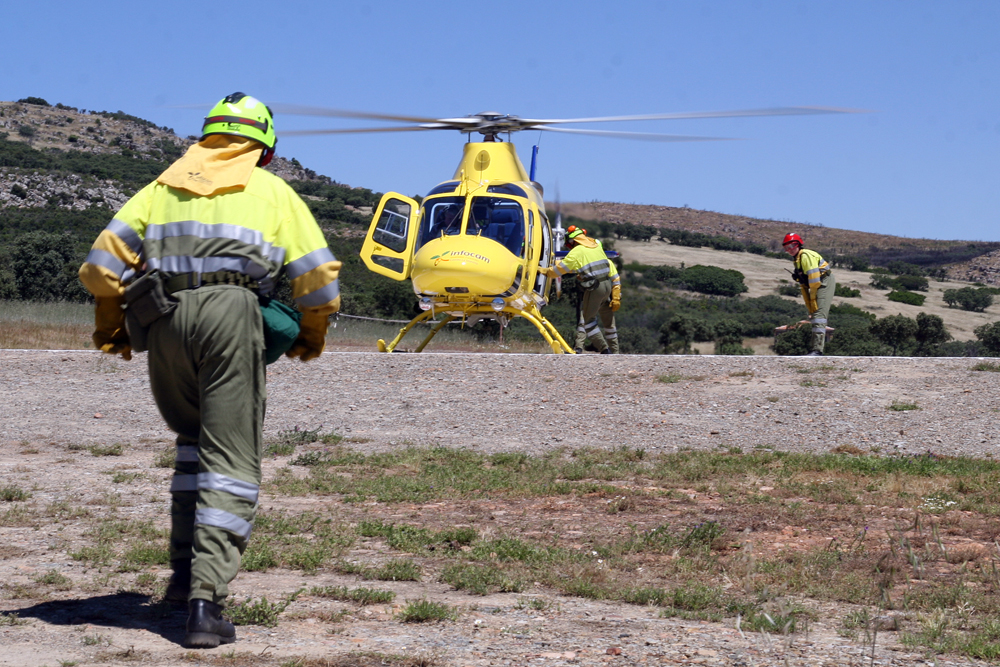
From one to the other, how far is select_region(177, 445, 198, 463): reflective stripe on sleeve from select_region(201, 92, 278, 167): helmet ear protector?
1205 mm

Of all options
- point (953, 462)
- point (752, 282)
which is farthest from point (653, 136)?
point (752, 282)

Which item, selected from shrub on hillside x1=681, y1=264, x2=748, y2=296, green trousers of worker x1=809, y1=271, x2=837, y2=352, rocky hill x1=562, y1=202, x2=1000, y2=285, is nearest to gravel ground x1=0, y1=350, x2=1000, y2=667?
green trousers of worker x1=809, y1=271, x2=837, y2=352

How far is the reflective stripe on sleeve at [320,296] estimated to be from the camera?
4.04m

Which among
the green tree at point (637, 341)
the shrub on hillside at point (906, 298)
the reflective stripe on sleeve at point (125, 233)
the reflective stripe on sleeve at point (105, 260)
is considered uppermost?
the shrub on hillside at point (906, 298)

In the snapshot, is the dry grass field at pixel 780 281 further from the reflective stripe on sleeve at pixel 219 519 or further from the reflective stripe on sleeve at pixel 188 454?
the reflective stripe on sleeve at pixel 219 519

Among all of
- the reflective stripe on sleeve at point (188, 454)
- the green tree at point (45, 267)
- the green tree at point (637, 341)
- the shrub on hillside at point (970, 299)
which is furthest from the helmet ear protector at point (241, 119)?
the shrub on hillside at point (970, 299)

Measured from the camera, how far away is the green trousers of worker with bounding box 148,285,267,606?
3.79 meters

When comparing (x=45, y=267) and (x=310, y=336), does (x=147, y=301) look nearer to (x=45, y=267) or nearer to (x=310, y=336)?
(x=310, y=336)

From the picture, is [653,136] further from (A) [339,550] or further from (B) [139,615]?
(B) [139,615]

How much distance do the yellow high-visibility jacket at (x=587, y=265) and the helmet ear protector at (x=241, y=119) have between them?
12.4 m

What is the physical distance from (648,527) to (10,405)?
23.6ft

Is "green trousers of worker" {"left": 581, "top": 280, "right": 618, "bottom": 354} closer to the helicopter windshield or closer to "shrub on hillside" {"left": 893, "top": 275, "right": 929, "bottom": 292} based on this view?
the helicopter windshield

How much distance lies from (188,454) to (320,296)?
0.83 m

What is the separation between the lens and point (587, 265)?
54.1 ft
